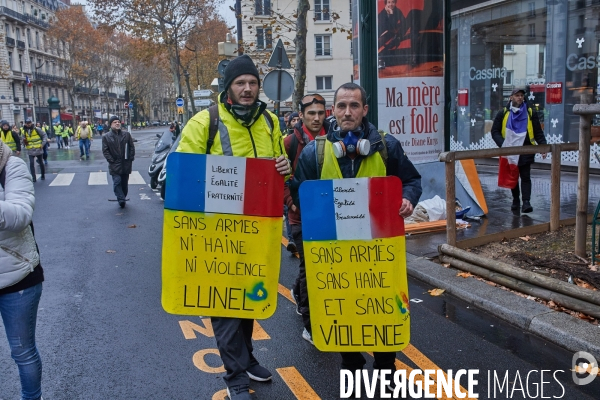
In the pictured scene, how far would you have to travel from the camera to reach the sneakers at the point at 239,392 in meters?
3.36

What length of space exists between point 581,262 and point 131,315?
4.34 m

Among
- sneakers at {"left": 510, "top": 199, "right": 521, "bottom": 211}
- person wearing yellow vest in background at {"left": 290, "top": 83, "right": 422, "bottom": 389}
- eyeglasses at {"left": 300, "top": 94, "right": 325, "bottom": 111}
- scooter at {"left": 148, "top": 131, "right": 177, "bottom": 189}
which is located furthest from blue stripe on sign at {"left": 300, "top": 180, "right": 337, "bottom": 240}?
scooter at {"left": 148, "top": 131, "right": 177, "bottom": 189}

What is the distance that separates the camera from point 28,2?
75.0 metres

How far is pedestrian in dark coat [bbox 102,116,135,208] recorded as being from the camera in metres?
11.8

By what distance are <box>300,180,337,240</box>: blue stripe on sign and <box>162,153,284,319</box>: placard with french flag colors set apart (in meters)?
0.27

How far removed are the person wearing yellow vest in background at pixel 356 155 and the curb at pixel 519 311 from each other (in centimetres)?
149

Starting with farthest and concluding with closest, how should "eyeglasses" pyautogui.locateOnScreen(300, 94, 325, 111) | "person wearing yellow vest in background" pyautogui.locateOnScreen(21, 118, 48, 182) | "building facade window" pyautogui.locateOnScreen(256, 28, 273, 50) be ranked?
1. "person wearing yellow vest in background" pyautogui.locateOnScreen(21, 118, 48, 182)
2. "building facade window" pyautogui.locateOnScreen(256, 28, 273, 50)
3. "eyeglasses" pyautogui.locateOnScreen(300, 94, 325, 111)

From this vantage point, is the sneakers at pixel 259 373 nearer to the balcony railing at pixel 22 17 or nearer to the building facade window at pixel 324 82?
the building facade window at pixel 324 82

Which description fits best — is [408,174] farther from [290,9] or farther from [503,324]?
[290,9]

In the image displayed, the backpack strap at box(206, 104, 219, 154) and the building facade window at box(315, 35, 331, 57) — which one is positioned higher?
the building facade window at box(315, 35, 331, 57)

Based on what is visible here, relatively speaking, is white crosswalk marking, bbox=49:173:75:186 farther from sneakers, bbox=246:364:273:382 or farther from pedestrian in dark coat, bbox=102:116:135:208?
sneakers, bbox=246:364:273:382

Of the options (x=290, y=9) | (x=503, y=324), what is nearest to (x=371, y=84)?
(x=503, y=324)

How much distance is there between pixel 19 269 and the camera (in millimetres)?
3086

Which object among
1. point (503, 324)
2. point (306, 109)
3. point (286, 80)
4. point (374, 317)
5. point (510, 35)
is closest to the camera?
point (374, 317)
